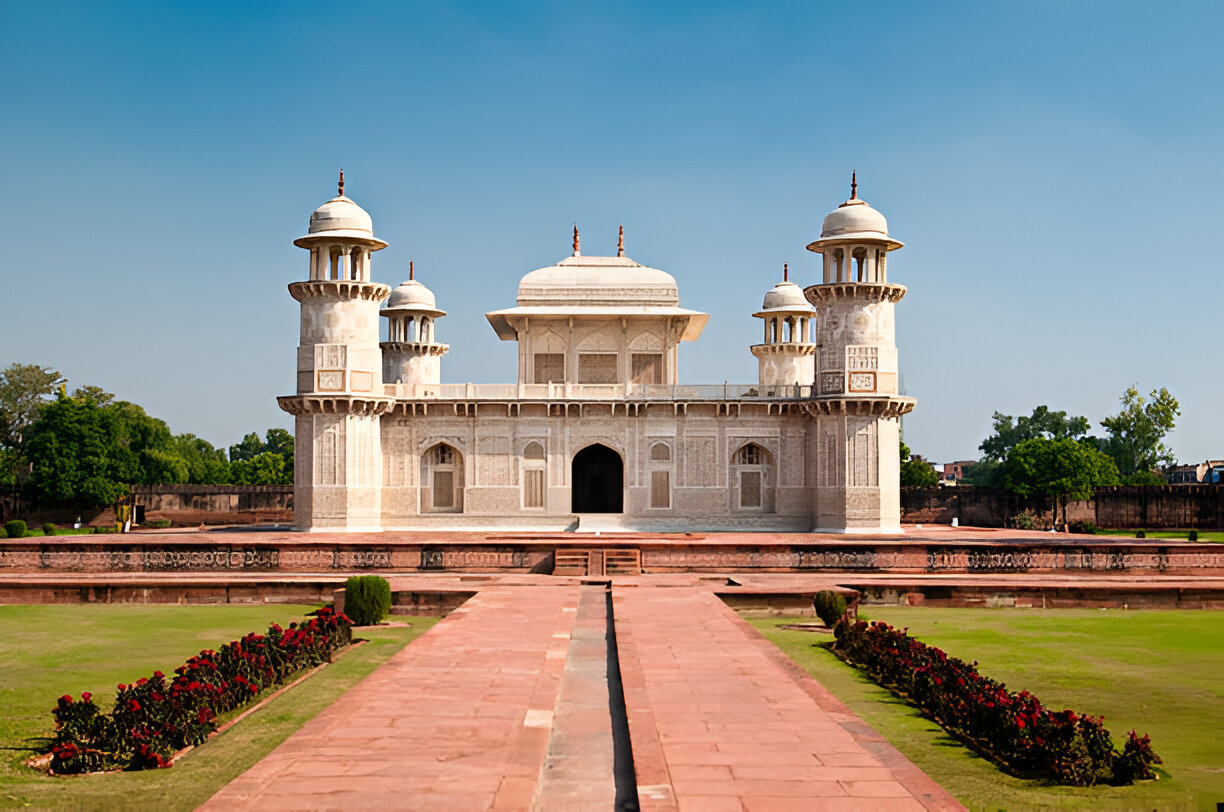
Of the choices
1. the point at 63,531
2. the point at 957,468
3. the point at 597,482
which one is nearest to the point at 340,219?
the point at 597,482

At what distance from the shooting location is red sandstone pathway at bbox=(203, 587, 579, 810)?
21.1ft

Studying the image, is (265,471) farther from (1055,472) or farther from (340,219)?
(1055,472)

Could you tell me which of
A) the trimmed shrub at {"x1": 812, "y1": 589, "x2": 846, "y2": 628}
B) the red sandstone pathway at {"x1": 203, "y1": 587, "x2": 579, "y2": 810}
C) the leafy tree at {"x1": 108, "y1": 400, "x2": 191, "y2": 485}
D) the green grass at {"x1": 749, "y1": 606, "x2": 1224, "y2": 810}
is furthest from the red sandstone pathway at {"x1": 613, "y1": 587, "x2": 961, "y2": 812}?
the leafy tree at {"x1": 108, "y1": 400, "x2": 191, "y2": 485}

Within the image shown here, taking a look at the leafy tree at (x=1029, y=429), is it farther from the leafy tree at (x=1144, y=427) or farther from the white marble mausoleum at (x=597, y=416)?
the white marble mausoleum at (x=597, y=416)

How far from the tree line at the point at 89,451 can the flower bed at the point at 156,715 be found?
42.9 meters

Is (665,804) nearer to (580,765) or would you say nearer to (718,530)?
(580,765)

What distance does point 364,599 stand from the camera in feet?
50.1

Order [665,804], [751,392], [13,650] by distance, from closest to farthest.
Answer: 1. [665,804]
2. [13,650]
3. [751,392]

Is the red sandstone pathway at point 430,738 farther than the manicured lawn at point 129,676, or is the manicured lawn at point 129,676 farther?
the manicured lawn at point 129,676

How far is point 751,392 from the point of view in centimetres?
3422

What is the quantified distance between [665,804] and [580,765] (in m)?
1.56

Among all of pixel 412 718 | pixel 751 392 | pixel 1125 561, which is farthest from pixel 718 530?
pixel 412 718

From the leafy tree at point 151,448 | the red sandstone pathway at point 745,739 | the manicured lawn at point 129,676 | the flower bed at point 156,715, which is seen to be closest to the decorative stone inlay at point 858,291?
the manicured lawn at point 129,676

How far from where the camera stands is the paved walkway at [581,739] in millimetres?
6465
